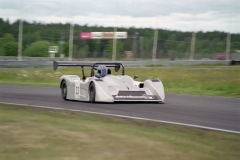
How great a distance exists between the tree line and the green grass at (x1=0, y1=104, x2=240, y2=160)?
32388 mm

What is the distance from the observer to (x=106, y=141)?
7754mm

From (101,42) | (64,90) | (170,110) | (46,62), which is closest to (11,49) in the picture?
(46,62)

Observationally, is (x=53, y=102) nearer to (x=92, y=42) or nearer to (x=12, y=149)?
(x=12, y=149)

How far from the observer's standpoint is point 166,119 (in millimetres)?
10820

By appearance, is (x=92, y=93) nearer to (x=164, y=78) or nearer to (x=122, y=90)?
(x=122, y=90)

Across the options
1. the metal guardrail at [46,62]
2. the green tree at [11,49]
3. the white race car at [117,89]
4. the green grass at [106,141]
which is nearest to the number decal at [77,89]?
the white race car at [117,89]

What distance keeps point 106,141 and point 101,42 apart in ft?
141

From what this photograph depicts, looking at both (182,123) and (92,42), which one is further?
(92,42)

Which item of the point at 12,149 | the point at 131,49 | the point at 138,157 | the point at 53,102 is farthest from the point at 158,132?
the point at 131,49

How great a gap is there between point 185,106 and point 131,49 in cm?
3691

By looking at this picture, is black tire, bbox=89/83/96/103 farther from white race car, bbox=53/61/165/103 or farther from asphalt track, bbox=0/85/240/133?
asphalt track, bbox=0/85/240/133

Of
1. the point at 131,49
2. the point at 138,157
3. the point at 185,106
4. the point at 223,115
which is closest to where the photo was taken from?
the point at 138,157

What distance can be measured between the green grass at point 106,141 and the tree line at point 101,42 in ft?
106

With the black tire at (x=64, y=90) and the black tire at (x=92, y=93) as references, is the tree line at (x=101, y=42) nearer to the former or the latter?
the black tire at (x=64, y=90)
